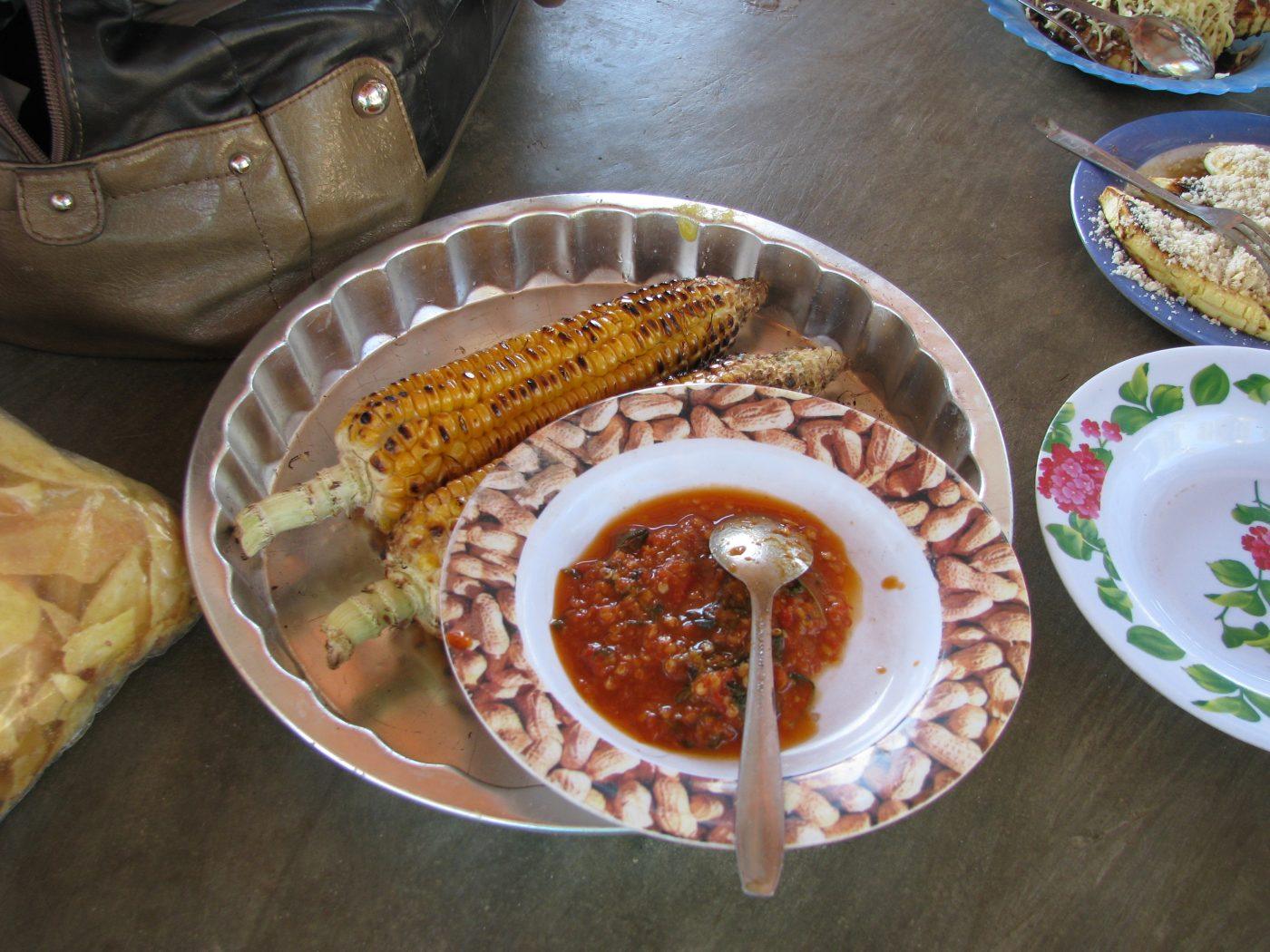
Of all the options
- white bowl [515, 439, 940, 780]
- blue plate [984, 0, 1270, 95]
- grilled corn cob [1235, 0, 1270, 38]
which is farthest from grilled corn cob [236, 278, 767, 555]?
grilled corn cob [1235, 0, 1270, 38]

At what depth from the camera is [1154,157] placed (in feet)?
5.85

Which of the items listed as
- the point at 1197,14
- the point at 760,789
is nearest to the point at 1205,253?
the point at 1197,14

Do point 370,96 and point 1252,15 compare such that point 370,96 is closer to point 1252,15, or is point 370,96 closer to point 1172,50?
point 1172,50

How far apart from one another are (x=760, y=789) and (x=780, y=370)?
2.13 ft

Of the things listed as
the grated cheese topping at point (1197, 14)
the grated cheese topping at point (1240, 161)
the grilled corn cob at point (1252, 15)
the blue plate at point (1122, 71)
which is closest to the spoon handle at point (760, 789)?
the grated cheese topping at point (1240, 161)

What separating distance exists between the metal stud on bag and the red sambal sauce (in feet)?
2.39

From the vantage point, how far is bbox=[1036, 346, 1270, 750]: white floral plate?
3.47 ft

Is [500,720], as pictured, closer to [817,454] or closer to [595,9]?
[817,454]

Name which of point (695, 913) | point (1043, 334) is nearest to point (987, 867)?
point (695, 913)

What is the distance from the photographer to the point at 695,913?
1.03 metres

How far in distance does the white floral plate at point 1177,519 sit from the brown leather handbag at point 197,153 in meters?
1.09

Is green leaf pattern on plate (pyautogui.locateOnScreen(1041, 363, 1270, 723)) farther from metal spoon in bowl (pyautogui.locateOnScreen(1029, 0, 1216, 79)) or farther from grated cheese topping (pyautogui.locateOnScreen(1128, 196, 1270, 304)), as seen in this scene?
metal spoon in bowl (pyautogui.locateOnScreen(1029, 0, 1216, 79))

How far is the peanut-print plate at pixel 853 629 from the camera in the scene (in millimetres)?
855

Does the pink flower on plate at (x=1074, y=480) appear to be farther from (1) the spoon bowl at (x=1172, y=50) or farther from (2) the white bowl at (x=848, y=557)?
(1) the spoon bowl at (x=1172, y=50)
